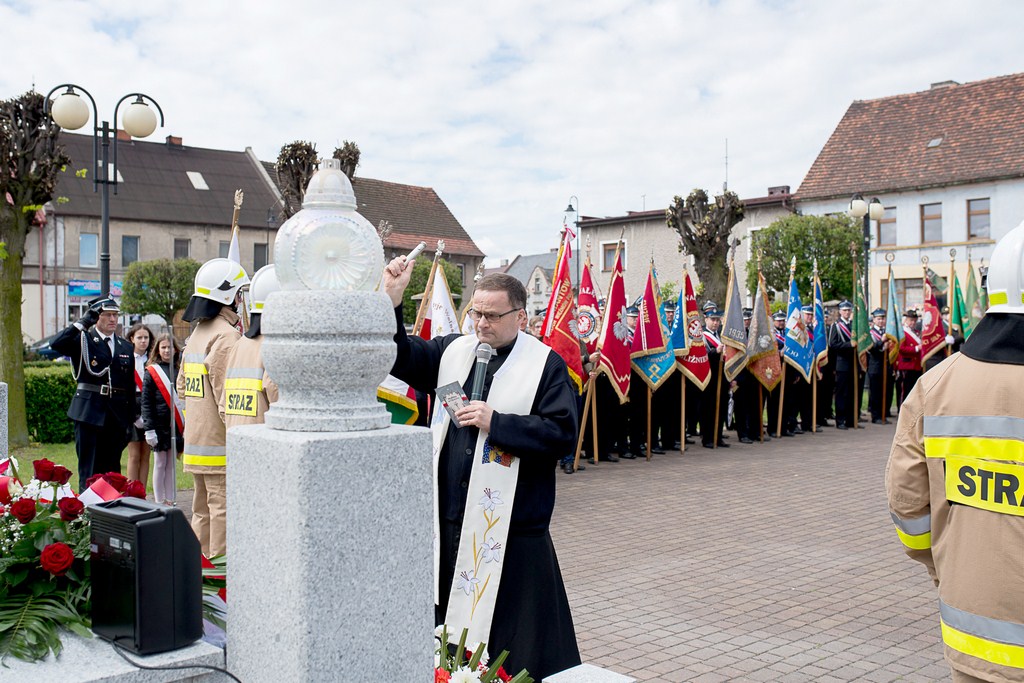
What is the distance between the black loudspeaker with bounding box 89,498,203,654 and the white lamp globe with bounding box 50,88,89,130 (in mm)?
12284

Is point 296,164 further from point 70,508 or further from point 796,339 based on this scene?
point 70,508

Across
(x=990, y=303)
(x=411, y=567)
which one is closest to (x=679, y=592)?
(x=990, y=303)

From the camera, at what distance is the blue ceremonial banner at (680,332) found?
14.9 meters

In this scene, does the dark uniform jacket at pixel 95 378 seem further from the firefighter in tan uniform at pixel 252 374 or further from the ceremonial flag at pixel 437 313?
the firefighter in tan uniform at pixel 252 374

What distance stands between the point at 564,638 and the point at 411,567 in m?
1.88

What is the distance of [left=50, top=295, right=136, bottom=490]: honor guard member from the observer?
9383mm

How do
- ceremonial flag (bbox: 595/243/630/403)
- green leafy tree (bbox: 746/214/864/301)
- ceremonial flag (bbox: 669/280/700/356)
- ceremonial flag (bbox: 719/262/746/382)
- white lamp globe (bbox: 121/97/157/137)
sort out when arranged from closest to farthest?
ceremonial flag (bbox: 595/243/630/403) → white lamp globe (bbox: 121/97/157/137) → ceremonial flag (bbox: 669/280/700/356) → ceremonial flag (bbox: 719/262/746/382) → green leafy tree (bbox: 746/214/864/301)

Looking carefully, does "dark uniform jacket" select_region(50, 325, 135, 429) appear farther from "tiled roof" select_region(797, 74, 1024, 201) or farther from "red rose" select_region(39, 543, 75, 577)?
"tiled roof" select_region(797, 74, 1024, 201)

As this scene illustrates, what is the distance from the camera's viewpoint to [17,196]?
14.0m

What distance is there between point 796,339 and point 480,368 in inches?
551

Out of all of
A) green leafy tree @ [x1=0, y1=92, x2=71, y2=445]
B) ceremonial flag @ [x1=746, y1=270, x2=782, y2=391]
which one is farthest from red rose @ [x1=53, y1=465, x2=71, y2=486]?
ceremonial flag @ [x1=746, y1=270, x2=782, y2=391]

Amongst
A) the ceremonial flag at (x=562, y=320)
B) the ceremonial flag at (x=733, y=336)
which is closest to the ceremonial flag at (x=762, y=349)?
the ceremonial flag at (x=733, y=336)

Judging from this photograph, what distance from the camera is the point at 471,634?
402cm

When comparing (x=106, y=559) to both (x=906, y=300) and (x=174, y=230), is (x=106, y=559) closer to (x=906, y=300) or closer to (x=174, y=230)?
(x=906, y=300)
